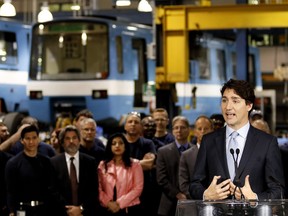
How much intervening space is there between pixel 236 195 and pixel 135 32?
21.9 metres

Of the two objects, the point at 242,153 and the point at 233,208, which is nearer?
the point at 233,208

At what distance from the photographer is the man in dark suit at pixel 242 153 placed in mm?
8492

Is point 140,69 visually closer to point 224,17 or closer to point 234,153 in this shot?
point 224,17

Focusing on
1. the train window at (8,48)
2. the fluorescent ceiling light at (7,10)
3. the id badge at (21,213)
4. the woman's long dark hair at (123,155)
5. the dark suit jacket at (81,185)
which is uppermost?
the fluorescent ceiling light at (7,10)

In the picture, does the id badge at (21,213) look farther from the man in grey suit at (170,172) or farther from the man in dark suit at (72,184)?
the man in grey suit at (170,172)

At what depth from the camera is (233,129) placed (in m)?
8.57

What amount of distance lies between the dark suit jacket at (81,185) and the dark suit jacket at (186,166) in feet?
3.68

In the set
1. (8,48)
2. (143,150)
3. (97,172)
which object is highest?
(8,48)

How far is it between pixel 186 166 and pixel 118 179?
99cm

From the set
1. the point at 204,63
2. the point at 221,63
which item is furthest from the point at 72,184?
the point at 221,63

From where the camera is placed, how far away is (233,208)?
7.64 m

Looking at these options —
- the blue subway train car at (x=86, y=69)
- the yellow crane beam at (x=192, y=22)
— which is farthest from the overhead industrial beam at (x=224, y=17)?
the blue subway train car at (x=86, y=69)

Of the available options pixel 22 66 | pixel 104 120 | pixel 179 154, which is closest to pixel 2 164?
pixel 179 154

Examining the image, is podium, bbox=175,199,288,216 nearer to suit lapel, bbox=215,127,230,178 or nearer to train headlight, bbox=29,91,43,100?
suit lapel, bbox=215,127,230,178
